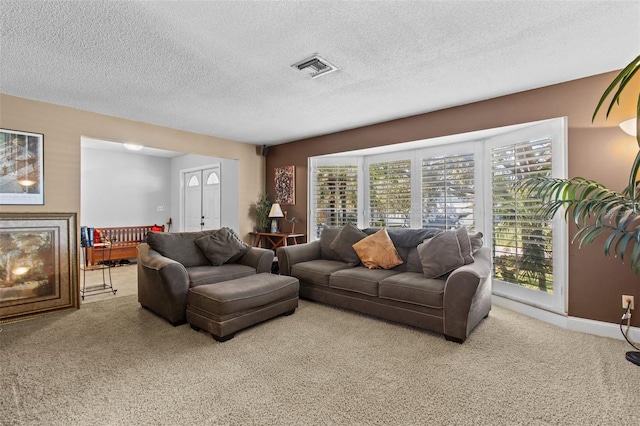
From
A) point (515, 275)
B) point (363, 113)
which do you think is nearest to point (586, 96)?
point (515, 275)

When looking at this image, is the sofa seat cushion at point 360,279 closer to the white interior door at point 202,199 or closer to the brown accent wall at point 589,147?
the brown accent wall at point 589,147

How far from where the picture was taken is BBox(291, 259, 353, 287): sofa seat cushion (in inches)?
144

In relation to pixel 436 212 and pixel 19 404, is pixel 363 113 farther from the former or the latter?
pixel 19 404

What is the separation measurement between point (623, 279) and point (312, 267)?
302 centimetres

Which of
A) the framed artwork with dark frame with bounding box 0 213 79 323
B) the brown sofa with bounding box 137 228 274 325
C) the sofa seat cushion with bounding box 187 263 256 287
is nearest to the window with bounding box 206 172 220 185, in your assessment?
the brown sofa with bounding box 137 228 274 325

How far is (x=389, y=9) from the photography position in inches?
75.8

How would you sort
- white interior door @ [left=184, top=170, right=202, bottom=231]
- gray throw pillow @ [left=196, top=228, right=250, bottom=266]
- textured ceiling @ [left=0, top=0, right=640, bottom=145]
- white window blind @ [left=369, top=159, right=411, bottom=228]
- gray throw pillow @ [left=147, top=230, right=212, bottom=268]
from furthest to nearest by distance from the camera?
white interior door @ [left=184, top=170, right=202, bottom=231], white window blind @ [left=369, top=159, right=411, bottom=228], gray throw pillow @ [left=196, top=228, right=250, bottom=266], gray throw pillow @ [left=147, top=230, right=212, bottom=268], textured ceiling @ [left=0, top=0, right=640, bottom=145]

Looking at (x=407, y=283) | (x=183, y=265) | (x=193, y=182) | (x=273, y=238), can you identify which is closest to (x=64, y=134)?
(x=183, y=265)

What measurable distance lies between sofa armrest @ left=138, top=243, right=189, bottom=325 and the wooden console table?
92.7 inches

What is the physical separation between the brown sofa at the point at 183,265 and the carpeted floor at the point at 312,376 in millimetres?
314

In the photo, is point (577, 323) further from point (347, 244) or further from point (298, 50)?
point (298, 50)

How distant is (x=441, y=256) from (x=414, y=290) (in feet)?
1.57

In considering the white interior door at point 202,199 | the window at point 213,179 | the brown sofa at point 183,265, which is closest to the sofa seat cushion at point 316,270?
the brown sofa at point 183,265

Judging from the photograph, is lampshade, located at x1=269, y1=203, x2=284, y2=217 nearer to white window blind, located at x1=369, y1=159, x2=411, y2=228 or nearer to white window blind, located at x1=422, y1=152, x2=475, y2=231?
white window blind, located at x1=369, y1=159, x2=411, y2=228
